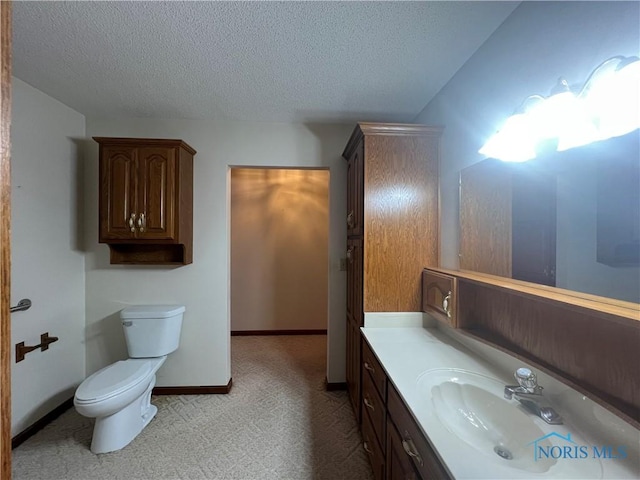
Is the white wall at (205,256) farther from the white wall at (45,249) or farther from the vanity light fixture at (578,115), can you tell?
the vanity light fixture at (578,115)

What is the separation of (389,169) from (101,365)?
9.32 feet

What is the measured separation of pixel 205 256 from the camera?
2363mm

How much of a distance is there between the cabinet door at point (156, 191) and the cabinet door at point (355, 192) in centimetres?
136

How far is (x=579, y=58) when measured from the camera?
928mm

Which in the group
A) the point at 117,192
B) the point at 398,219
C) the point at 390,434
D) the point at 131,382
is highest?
the point at 117,192

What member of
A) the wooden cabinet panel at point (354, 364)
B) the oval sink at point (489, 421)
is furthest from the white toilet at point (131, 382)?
the oval sink at point (489, 421)

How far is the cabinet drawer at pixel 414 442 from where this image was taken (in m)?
0.78

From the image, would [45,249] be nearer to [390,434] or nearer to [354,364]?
[354,364]

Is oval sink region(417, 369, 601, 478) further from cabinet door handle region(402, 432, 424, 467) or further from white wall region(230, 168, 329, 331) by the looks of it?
white wall region(230, 168, 329, 331)

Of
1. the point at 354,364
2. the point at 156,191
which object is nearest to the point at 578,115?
the point at 354,364

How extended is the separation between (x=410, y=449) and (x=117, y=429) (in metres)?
1.86

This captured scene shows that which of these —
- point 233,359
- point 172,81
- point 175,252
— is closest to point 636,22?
point 172,81

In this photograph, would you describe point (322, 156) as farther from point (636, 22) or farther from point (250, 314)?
point (250, 314)

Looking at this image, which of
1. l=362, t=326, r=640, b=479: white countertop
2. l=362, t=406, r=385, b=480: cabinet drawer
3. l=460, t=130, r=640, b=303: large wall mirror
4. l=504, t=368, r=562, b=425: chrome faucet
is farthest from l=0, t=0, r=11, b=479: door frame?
l=460, t=130, r=640, b=303: large wall mirror
